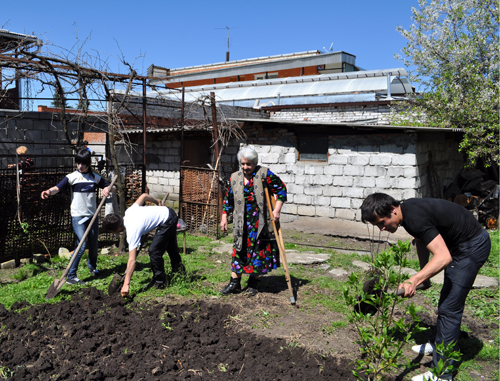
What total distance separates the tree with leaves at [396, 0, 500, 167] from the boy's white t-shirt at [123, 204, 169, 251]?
8.18 metres

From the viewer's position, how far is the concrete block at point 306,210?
29.9ft

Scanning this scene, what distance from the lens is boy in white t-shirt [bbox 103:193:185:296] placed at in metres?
4.38

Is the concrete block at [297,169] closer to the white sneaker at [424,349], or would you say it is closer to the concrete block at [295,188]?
the concrete block at [295,188]

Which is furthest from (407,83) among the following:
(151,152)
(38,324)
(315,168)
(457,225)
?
(38,324)

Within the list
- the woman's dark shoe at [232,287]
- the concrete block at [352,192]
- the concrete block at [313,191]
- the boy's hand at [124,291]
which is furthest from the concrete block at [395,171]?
the boy's hand at [124,291]

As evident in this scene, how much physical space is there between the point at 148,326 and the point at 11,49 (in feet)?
17.8

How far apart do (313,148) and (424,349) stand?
6032mm

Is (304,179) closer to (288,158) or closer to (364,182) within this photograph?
(288,158)

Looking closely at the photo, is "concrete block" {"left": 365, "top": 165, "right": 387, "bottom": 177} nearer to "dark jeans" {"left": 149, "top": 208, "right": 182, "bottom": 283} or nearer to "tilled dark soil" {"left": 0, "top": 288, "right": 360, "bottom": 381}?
"dark jeans" {"left": 149, "top": 208, "right": 182, "bottom": 283}

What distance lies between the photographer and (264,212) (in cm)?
473

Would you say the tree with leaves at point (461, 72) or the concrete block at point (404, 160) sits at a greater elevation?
the tree with leaves at point (461, 72)

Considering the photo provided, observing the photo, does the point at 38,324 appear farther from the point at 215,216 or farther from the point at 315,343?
the point at 215,216

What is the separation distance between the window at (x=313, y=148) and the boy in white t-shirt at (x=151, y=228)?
474 centimetres

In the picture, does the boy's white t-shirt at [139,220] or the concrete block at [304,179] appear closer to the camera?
the boy's white t-shirt at [139,220]
